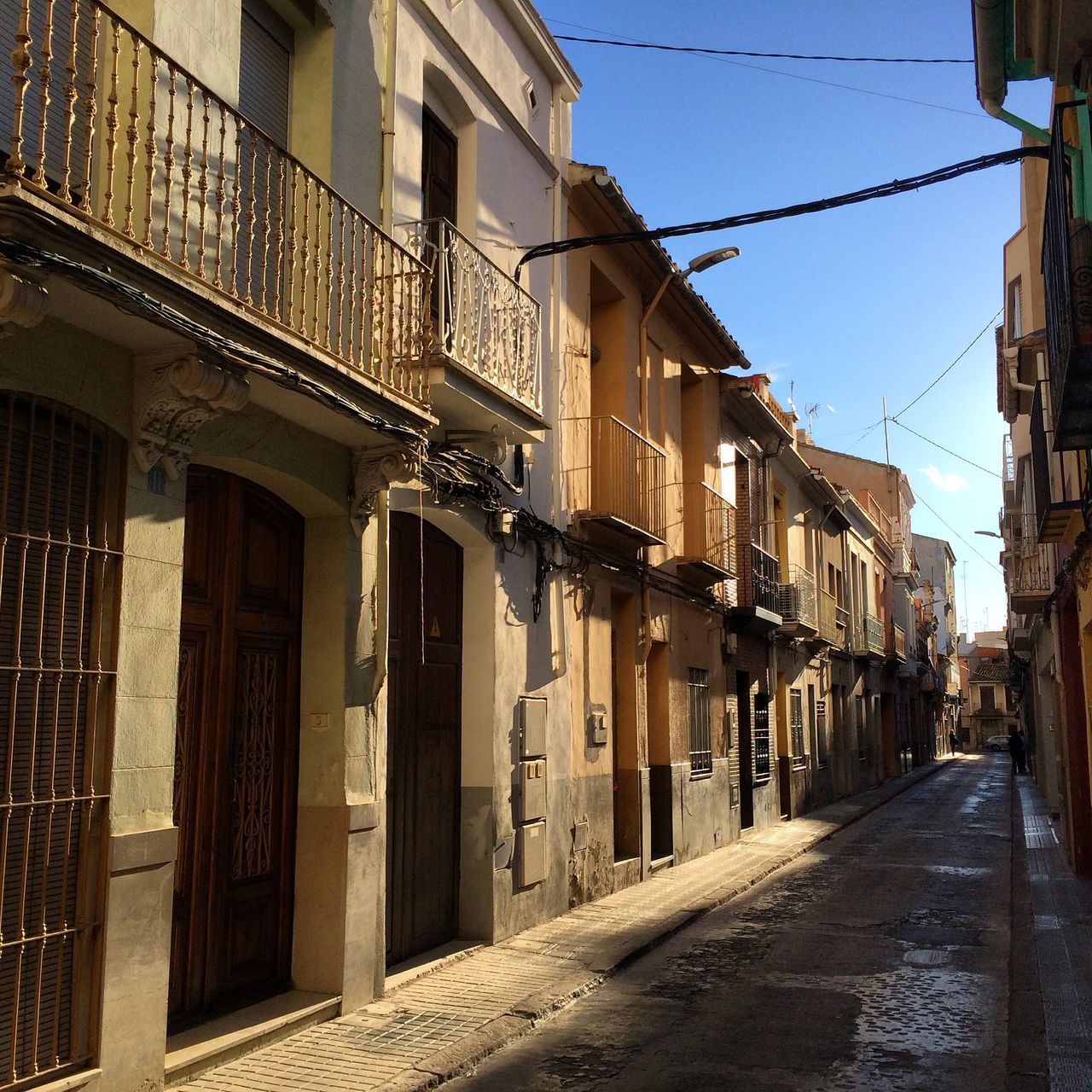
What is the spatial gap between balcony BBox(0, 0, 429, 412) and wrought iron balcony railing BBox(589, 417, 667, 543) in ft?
14.5

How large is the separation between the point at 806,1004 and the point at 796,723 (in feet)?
49.6

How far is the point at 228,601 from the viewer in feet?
21.9

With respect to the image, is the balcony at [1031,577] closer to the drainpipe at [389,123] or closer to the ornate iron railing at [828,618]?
the ornate iron railing at [828,618]

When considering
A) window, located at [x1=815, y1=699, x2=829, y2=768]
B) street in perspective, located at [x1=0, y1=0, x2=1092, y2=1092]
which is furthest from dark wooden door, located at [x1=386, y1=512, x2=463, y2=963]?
window, located at [x1=815, y1=699, x2=829, y2=768]

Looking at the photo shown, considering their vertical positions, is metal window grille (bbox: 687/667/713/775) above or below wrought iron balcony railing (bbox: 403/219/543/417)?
below

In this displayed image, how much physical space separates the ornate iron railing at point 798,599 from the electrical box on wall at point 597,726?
8445mm

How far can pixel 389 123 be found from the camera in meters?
7.95

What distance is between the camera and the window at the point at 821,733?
24.3 m

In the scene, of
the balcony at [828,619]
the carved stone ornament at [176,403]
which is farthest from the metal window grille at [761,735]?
the carved stone ornament at [176,403]

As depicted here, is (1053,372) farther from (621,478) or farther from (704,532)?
(704,532)

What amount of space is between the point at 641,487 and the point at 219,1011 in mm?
7458

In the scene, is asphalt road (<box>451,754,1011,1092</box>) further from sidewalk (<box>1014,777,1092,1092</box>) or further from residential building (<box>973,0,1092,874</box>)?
residential building (<box>973,0,1092,874</box>)

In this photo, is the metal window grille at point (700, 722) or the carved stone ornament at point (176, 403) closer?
the carved stone ornament at point (176, 403)

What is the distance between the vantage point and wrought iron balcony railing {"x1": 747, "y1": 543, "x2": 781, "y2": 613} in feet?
58.8
